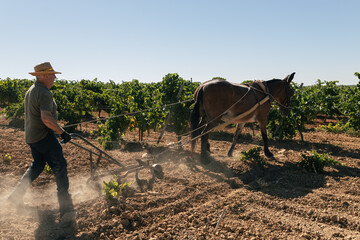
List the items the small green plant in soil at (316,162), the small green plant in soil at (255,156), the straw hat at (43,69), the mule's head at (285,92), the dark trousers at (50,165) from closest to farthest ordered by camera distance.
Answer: the straw hat at (43,69) < the dark trousers at (50,165) < the small green plant in soil at (316,162) < the small green plant in soil at (255,156) < the mule's head at (285,92)

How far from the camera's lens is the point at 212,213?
3891mm

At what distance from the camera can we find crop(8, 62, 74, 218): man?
3578 mm

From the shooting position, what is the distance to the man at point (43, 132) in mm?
3578

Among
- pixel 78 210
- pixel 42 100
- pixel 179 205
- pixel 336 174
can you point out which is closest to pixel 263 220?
pixel 179 205

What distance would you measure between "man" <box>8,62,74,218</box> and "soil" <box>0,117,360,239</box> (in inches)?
11.2

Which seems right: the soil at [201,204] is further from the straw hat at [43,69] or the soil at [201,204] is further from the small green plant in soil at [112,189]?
the straw hat at [43,69]

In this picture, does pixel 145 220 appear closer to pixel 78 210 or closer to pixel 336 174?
pixel 78 210

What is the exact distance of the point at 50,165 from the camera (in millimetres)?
3896

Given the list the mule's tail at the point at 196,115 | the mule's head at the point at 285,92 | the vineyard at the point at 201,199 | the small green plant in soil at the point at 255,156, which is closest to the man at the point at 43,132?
the vineyard at the point at 201,199

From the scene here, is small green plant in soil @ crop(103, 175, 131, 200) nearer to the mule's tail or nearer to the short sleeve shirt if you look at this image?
the short sleeve shirt

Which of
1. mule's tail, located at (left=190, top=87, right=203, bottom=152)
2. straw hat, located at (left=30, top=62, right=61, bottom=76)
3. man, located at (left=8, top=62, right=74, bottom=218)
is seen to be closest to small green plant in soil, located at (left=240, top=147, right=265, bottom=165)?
mule's tail, located at (left=190, top=87, right=203, bottom=152)

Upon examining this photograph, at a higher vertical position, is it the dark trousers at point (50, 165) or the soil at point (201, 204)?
the dark trousers at point (50, 165)

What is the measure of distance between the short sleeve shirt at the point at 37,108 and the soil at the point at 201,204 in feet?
4.03

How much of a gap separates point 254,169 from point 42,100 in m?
4.81
